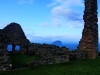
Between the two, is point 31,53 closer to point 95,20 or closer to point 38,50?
point 38,50

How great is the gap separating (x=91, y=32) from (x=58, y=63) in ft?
29.1

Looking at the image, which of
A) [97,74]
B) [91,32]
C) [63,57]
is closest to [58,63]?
[63,57]

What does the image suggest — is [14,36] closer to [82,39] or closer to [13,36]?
[13,36]

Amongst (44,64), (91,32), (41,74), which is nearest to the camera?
(41,74)

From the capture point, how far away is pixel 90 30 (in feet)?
102

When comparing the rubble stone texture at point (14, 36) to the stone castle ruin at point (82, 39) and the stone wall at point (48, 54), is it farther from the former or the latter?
the stone wall at point (48, 54)

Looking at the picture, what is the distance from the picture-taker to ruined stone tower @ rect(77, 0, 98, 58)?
30.9m

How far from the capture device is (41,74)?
18.3 meters

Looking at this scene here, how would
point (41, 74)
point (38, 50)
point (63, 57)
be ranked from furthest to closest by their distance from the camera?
point (38, 50)
point (63, 57)
point (41, 74)

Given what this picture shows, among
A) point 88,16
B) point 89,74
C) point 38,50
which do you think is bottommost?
point 89,74

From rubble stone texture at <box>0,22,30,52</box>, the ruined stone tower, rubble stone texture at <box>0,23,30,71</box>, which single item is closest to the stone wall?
rubble stone texture at <box>0,22,30,52</box>

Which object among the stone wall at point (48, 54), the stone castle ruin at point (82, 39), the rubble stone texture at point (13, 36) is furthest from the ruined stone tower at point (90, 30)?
the rubble stone texture at point (13, 36)

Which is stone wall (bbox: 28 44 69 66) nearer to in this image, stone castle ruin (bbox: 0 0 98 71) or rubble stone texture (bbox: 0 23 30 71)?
stone castle ruin (bbox: 0 0 98 71)

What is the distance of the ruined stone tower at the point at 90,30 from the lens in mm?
30922
